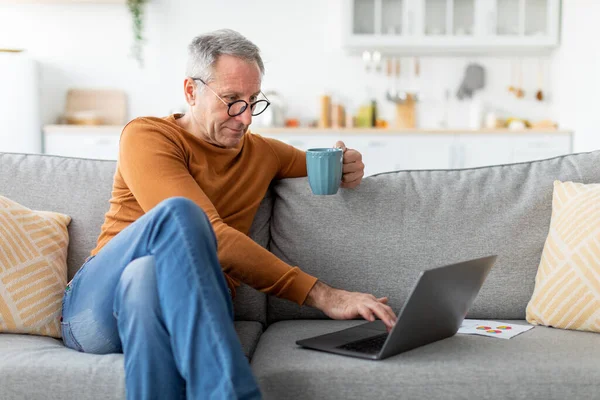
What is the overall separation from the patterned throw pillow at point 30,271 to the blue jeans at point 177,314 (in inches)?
15.6

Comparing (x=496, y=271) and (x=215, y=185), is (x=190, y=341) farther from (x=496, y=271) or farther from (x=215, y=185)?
(x=496, y=271)

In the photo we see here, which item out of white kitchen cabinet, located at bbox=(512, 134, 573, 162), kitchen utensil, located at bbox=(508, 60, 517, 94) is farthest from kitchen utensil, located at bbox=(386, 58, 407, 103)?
white kitchen cabinet, located at bbox=(512, 134, 573, 162)

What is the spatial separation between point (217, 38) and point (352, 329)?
32.4 inches

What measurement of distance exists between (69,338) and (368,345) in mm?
688

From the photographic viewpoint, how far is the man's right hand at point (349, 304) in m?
1.73

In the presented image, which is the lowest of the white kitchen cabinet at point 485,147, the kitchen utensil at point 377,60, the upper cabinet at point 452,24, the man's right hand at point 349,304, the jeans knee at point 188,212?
the man's right hand at point 349,304

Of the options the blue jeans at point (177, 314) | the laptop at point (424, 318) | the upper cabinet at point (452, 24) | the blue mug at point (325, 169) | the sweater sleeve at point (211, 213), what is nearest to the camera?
the blue jeans at point (177, 314)

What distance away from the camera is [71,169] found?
2193 mm

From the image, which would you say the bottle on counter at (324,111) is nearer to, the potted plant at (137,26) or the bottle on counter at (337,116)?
the bottle on counter at (337,116)

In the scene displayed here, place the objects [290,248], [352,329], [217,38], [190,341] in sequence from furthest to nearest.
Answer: [290,248] → [217,38] → [352,329] → [190,341]

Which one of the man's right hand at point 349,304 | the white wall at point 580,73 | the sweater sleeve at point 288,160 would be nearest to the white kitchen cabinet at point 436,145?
the white wall at point 580,73

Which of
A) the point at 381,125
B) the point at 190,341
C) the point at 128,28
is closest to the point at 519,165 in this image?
the point at 190,341

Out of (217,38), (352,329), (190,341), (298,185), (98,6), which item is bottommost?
(352,329)

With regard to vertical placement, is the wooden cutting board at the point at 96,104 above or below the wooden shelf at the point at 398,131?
above
